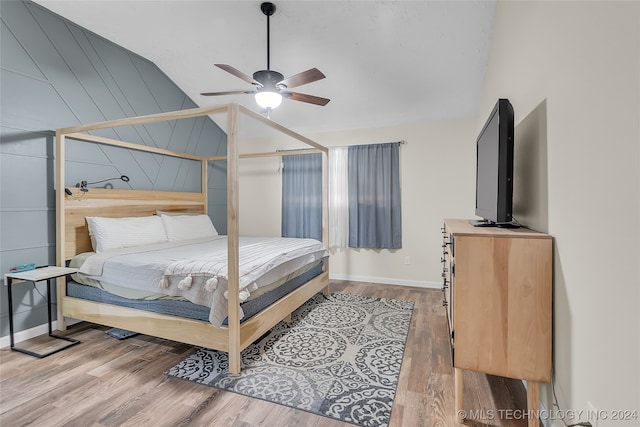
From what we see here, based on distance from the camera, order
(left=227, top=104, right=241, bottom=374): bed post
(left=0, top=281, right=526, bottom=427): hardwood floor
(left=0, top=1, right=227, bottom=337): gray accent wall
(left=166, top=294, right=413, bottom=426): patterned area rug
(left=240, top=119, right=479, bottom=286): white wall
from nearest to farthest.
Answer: (left=0, top=281, right=526, bottom=427): hardwood floor → (left=166, top=294, right=413, bottom=426): patterned area rug → (left=227, top=104, right=241, bottom=374): bed post → (left=0, top=1, right=227, bottom=337): gray accent wall → (left=240, top=119, right=479, bottom=286): white wall

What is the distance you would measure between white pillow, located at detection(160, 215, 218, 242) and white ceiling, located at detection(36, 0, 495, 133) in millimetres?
1816

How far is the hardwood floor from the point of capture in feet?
5.30

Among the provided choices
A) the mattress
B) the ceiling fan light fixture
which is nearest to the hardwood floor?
the mattress

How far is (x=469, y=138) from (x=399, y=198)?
117 centimetres

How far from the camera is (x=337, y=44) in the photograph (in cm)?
313

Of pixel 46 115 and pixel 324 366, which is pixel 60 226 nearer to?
pixel 46 115

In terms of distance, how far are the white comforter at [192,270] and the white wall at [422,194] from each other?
1.75 metres

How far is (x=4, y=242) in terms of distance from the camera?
2490 millimetres

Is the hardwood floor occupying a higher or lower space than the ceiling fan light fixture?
lower

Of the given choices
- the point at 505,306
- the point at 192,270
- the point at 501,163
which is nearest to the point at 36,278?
the point at 192,270

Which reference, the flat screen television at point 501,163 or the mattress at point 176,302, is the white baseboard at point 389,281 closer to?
the mattress at point 176,302

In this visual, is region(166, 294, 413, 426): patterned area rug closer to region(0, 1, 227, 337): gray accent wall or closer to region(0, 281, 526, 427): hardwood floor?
region(0, 281, 526, 427): hardwood floor

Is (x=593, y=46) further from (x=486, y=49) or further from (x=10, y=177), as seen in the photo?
(x=10, y=177)

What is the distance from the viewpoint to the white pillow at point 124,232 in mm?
2934
